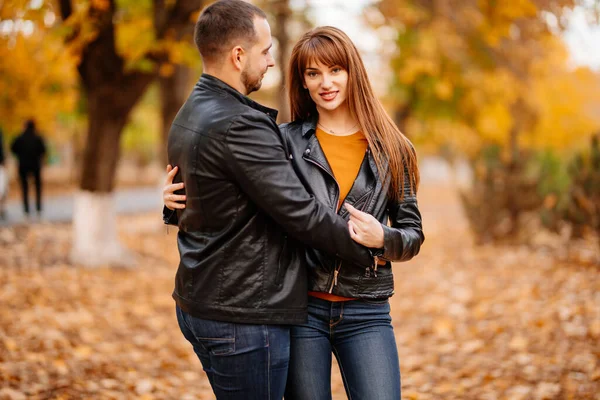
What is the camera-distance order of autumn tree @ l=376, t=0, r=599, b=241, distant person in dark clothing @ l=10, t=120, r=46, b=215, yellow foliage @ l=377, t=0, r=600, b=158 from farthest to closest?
distant person in dark clothing @ l=10, t=120, r=46, b=215, yellow foliage @ l=377, t=0, r=600, b=158, autumn tree @ l=376, t=0, r=599, b=241

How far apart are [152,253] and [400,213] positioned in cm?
867

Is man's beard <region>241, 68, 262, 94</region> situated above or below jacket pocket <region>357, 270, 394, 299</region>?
above

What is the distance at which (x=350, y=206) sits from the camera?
7.38ft

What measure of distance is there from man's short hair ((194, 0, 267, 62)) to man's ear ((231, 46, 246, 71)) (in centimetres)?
3

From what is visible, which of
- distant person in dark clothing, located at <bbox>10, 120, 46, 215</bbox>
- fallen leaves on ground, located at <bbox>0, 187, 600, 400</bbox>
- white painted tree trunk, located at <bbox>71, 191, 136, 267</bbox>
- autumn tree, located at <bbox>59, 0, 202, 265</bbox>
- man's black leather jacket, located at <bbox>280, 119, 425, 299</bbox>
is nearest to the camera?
man's black leather jacket, located at <bbox>280, 119, 425, 299</bbox>

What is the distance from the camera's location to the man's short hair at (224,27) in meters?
2.19

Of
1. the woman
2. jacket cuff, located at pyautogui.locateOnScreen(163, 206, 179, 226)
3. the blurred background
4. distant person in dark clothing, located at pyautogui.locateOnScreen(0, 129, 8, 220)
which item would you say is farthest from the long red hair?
distant person in dark clothing, located at pyautogui.locateOnScreen(0, 129, 8, 220)

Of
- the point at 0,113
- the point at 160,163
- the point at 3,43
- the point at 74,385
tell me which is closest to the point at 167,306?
the point at 74,385

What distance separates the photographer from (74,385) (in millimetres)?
4328

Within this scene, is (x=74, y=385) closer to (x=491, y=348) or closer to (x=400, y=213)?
(x=400, y=213)

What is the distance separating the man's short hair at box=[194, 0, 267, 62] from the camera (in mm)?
2188

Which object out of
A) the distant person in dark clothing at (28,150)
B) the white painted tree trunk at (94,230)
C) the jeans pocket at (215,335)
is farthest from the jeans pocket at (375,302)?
the distant person in dark clothing at (28,150)

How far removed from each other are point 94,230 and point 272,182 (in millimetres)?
7188

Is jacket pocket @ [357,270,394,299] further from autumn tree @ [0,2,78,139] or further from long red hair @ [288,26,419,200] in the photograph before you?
autumn tree @ [0,2,78,139]
